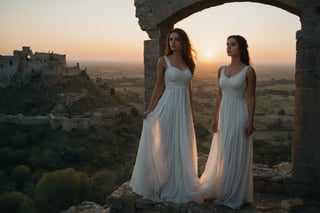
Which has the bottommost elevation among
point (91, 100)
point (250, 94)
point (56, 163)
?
point (56, 163)

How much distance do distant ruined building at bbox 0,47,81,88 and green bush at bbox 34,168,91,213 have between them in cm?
2421

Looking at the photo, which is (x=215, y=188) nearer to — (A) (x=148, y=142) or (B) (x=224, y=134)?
(B) (x=224, y=134)

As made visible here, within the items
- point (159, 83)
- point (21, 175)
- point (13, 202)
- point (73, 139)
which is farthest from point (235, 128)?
point (73, 139)

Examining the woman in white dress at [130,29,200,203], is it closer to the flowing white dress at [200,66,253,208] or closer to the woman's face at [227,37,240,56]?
the flowing white dress at [200,66,253,208]

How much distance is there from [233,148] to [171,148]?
755mm

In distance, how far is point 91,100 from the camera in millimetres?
37719

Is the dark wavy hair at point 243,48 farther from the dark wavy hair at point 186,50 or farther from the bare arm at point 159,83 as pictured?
the bare arm at point 159,83

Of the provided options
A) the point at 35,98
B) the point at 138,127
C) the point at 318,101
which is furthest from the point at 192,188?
the point at 35,98

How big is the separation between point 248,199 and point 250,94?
1.32 metres

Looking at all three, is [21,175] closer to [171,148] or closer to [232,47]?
[171,148]

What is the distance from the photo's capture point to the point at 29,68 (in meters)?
37.9

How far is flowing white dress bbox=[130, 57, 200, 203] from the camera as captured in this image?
4.78m

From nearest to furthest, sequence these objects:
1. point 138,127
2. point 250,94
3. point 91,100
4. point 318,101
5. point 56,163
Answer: point 250,94 < point 318,101 < point 56,163 < point 138,127 < point 91,100

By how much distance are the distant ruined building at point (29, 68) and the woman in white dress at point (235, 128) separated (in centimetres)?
3490
